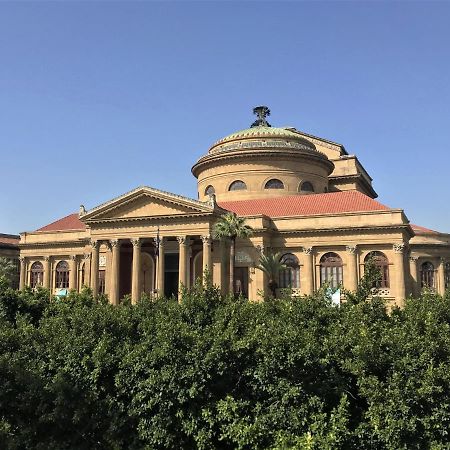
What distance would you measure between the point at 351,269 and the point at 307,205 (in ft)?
25.9

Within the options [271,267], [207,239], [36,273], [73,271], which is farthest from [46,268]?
[271,267]

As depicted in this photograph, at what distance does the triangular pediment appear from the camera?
146 feet

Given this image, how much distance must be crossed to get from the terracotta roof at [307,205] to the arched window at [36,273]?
76.7 feet

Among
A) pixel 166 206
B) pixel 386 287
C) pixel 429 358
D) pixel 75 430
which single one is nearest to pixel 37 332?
pixel 75 430

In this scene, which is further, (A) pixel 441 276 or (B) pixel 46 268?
(B) pixel 46 268

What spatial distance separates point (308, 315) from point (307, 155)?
39.7 meters

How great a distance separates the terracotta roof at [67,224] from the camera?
190ft

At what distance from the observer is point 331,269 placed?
44750 millimetres

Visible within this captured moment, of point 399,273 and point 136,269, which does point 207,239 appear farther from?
point 399,273

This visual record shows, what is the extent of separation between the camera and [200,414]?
15031 mm

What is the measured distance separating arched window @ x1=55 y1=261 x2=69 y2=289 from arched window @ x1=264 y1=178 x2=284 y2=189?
2400 cm

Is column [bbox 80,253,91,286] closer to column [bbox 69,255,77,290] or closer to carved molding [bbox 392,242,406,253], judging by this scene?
column [bbox 69,255,77,290]

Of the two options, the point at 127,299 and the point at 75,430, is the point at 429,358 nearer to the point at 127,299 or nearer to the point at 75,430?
the point at 75,430

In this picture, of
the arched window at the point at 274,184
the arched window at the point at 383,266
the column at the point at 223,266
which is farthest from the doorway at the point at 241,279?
the arched window at the point at 274,184
